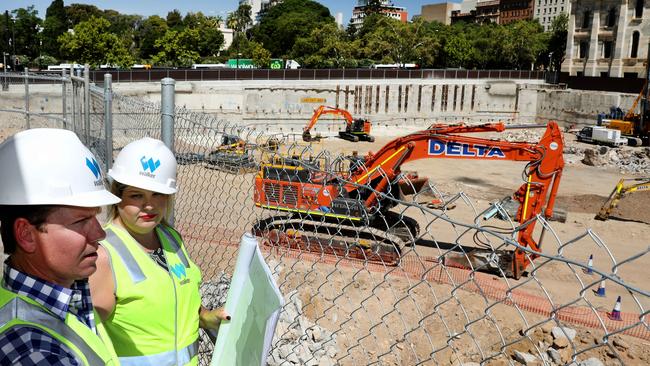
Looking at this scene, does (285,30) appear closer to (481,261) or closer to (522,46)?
(522,46)

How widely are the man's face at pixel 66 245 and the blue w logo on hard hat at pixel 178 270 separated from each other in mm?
871

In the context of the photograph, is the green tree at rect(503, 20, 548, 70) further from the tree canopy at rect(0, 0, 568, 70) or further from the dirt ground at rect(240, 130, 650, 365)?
the dirt ground at rect(240, 130, 650, 365)

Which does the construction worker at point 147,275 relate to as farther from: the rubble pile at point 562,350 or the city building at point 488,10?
the city building at point 488,10

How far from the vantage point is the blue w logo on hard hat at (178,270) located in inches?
110

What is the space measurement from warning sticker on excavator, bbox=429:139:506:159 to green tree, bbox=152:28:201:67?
45.7m

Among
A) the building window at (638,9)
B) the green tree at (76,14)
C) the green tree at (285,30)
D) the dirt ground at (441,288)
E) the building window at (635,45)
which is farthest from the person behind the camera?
the green tree at (76,14)

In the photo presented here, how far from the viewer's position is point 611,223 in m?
18.0

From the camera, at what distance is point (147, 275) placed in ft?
8.64

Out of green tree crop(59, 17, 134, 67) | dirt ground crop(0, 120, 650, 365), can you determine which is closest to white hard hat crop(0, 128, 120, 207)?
dirt ground crop(0, 120, 650, 365)

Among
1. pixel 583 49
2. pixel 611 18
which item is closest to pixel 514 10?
pixel 583 49

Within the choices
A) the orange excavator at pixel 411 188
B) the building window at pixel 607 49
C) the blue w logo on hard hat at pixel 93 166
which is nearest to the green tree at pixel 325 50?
the building window at pixel 607 49

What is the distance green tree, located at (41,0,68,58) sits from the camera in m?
70.6

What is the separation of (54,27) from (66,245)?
87294 mm

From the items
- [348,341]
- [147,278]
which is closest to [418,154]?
[348,341]
